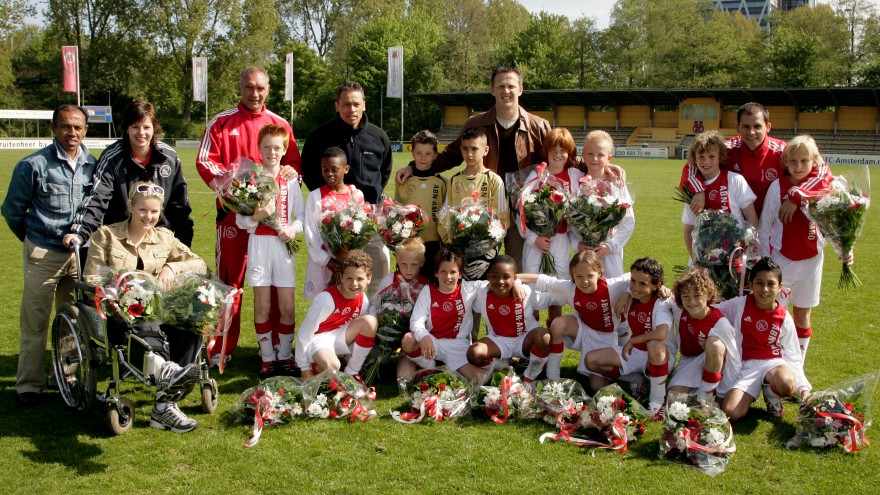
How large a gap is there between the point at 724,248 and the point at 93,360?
14.7ft

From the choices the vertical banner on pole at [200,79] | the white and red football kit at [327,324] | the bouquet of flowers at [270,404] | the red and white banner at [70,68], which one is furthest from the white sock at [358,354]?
the vertical banner on pole at [200,79]

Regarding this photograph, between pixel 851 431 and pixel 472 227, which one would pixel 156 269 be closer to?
pixel 472 227

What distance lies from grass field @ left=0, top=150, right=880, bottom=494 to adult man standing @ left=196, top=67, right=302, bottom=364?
1.09 metres

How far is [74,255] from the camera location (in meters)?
5.19

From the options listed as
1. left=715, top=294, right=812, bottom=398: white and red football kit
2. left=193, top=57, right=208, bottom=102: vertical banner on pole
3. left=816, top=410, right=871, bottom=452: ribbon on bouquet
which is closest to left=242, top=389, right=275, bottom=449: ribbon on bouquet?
left=715, top=294, right=812, bottom=398: white and red football kit

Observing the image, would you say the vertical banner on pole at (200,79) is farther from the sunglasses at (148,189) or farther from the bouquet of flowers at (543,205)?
the bouquet of flowers at (543,205)

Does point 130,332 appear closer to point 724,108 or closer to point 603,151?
point 603,151

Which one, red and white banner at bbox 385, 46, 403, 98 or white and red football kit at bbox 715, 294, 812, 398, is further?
red and white banner at bbox 385, 46, 403, 98

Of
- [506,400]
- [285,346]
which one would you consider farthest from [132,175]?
[506,400]

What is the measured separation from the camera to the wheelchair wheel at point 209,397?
16.0ft

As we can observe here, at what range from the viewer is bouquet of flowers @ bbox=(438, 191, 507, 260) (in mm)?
5535

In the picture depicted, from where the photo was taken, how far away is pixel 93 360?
180 inches

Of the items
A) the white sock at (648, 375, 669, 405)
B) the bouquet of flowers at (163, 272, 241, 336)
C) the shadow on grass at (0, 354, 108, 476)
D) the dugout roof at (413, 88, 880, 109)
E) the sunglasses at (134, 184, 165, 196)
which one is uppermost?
the dugout roof at (413, 88, 880, 109)

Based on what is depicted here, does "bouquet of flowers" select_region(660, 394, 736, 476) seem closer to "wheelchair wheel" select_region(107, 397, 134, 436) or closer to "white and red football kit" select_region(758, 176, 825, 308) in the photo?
"white and red football kit" select_region(758, 176, 825, 308)
